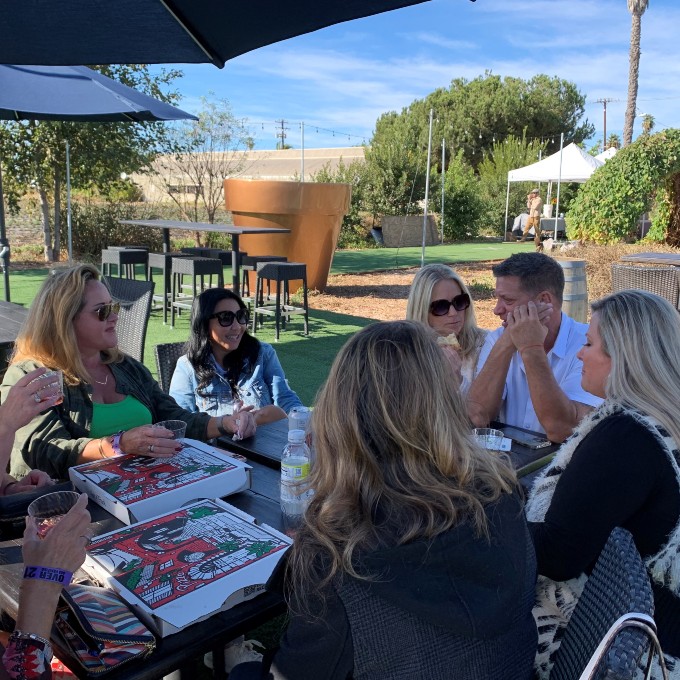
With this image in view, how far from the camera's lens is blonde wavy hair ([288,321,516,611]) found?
116 centimetres

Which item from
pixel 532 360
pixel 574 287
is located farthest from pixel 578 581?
pixel 574 287

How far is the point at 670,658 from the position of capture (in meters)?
1.53

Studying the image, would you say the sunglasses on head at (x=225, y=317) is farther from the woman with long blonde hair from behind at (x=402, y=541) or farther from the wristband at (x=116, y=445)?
the woman with long blonde hair from behind at (x=402, y=541)

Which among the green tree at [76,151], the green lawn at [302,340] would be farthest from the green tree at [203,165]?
the green lawn at [302,340]

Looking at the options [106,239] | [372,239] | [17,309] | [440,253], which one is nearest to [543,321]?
[17,309]

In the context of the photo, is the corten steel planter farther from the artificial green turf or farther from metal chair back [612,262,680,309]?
metal chair back [612,262,680,309]

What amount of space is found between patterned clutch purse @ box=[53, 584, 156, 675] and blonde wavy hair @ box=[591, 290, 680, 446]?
4.13 feet

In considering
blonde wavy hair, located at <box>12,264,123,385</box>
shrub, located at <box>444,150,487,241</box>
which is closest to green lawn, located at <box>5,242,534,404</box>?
blonde wavy hair, located at <box>12,264,123,385</box>

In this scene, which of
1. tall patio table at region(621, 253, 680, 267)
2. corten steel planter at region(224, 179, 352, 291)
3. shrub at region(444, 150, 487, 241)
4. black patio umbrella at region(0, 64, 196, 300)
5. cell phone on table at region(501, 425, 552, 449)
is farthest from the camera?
shrub at region(444, 150, 487, 241)

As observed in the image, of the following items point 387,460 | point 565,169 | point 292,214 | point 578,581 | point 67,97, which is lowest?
point 578,581

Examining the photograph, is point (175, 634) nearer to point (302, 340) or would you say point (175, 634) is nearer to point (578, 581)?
point (578, 581)

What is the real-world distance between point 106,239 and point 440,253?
33.9 ft

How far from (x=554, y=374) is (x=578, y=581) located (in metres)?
1.44

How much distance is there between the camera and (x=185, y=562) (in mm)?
1439
